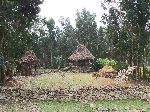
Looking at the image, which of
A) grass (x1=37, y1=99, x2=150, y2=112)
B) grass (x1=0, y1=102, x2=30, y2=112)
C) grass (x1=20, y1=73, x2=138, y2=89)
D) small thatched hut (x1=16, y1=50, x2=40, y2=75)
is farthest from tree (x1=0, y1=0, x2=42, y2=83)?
small thatched hut (x1=16, y1=50, x2=40, y2=75)

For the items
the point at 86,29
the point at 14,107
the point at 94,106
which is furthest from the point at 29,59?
the point at 86,29

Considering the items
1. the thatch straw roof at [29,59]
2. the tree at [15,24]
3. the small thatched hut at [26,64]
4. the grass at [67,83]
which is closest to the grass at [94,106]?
the grass at [67,83]

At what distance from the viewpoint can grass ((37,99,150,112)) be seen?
58.9 feet

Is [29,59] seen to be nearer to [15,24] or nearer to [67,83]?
[15,24]

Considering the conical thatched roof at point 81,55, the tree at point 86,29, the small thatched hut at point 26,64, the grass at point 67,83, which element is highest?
the tree at point 86,29

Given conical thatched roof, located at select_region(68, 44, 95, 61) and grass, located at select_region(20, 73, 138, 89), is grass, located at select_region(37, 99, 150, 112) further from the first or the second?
conical thatched roof, located at select_region(68, 44, 95, 61)

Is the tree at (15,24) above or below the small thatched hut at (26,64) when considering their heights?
above

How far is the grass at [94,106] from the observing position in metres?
17.9

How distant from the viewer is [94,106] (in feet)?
61.7

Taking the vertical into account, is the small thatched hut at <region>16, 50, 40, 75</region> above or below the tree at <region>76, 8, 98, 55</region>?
below

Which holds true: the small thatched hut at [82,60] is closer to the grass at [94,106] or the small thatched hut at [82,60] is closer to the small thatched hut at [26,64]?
the small thatched hut at [26,64]

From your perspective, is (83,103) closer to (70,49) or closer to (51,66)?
(51,66)

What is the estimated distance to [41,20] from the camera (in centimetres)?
7194

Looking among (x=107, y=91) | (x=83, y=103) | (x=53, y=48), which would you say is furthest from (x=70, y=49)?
(x=83, y=103)
